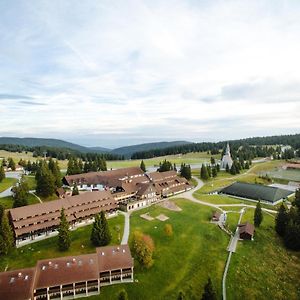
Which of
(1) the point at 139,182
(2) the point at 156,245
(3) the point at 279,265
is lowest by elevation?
(3) the point at 279,265

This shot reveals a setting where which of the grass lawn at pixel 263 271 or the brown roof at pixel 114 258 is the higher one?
the brown roof at pixel 114 258

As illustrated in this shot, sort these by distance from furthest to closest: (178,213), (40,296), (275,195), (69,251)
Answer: (275,195)
(178,213)
(69,251)
(40,296)

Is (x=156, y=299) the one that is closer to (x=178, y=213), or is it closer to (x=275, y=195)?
(x=178, y=213)

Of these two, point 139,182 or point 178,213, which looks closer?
point 178,213

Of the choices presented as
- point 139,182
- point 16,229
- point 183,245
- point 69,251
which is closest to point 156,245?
point 183,245

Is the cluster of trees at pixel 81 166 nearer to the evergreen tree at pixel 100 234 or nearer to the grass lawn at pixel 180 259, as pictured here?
the grass lawn at pixel 180 259

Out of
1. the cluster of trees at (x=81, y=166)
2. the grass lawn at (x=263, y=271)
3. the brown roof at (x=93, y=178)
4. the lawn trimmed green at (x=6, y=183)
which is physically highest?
the cluster of trees at (x=81, y=166)

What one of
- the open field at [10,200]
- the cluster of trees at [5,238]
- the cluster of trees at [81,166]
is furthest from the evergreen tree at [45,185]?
the cluster of trees at [81,166]

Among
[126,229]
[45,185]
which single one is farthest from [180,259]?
[45,185]
